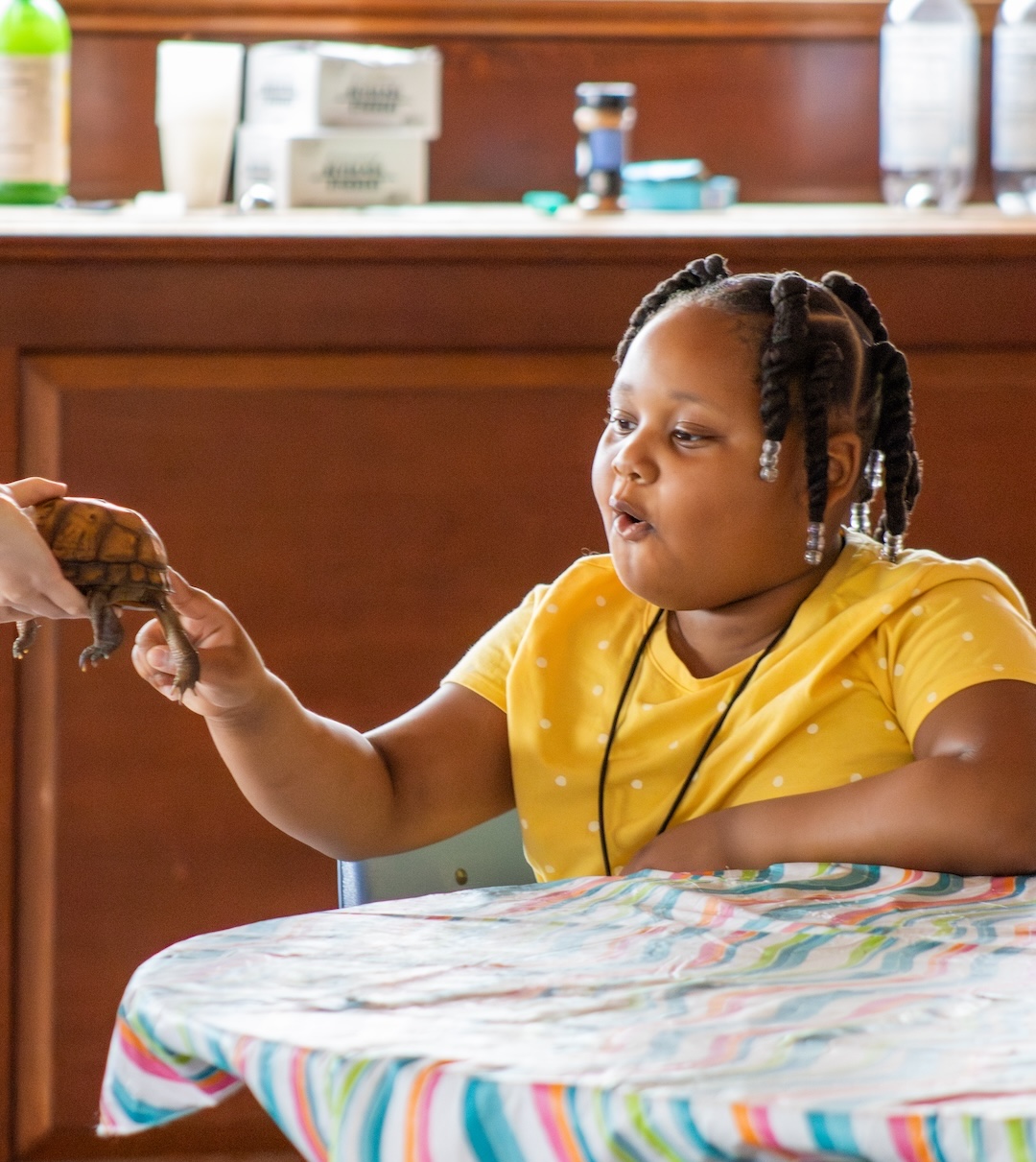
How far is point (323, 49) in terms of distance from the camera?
1755 mm

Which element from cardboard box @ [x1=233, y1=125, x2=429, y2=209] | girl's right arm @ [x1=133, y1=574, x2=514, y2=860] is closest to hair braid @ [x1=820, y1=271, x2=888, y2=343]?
girl's right arm @ [x1=133, y1=574, x2=514, y2=860]

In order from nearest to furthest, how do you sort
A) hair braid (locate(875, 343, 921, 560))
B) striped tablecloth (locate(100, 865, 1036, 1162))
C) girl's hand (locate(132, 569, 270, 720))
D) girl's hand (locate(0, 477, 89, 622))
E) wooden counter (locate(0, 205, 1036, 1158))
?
striped tablecloth (locate(100, 865, 1036, 1162)) → girl's hand (locate(0, 477, 89, 622)) → girl's hand (locate(132, 569, 270, 720)) → hair braid (locate(875, 343, 921, 560)) → wooden counter (locate(0, 205, 1036, 1158))

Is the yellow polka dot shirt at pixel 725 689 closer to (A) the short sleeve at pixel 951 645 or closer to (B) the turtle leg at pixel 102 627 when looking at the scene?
(A) the short sleeve at pixel 951 645

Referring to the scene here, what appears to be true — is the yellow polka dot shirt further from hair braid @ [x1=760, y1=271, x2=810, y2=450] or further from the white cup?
the white cup

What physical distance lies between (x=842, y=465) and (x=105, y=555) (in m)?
0.50

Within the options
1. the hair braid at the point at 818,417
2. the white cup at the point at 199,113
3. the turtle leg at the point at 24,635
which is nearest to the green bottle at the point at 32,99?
the white cup at the point at 199,113

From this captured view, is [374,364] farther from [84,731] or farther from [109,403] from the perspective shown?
[84,731]

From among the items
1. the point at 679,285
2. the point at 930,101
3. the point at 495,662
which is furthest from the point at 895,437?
the point at 930,101

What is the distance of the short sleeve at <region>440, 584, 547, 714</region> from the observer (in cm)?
119

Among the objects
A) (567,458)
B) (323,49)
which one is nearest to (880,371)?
(567,458)

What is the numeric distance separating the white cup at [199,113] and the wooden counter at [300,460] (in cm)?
24

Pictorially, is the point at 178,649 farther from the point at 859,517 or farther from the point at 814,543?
the point at 859,517

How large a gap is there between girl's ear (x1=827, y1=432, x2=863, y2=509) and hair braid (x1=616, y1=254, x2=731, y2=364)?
0.17 m

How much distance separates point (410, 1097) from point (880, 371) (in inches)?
29.0
